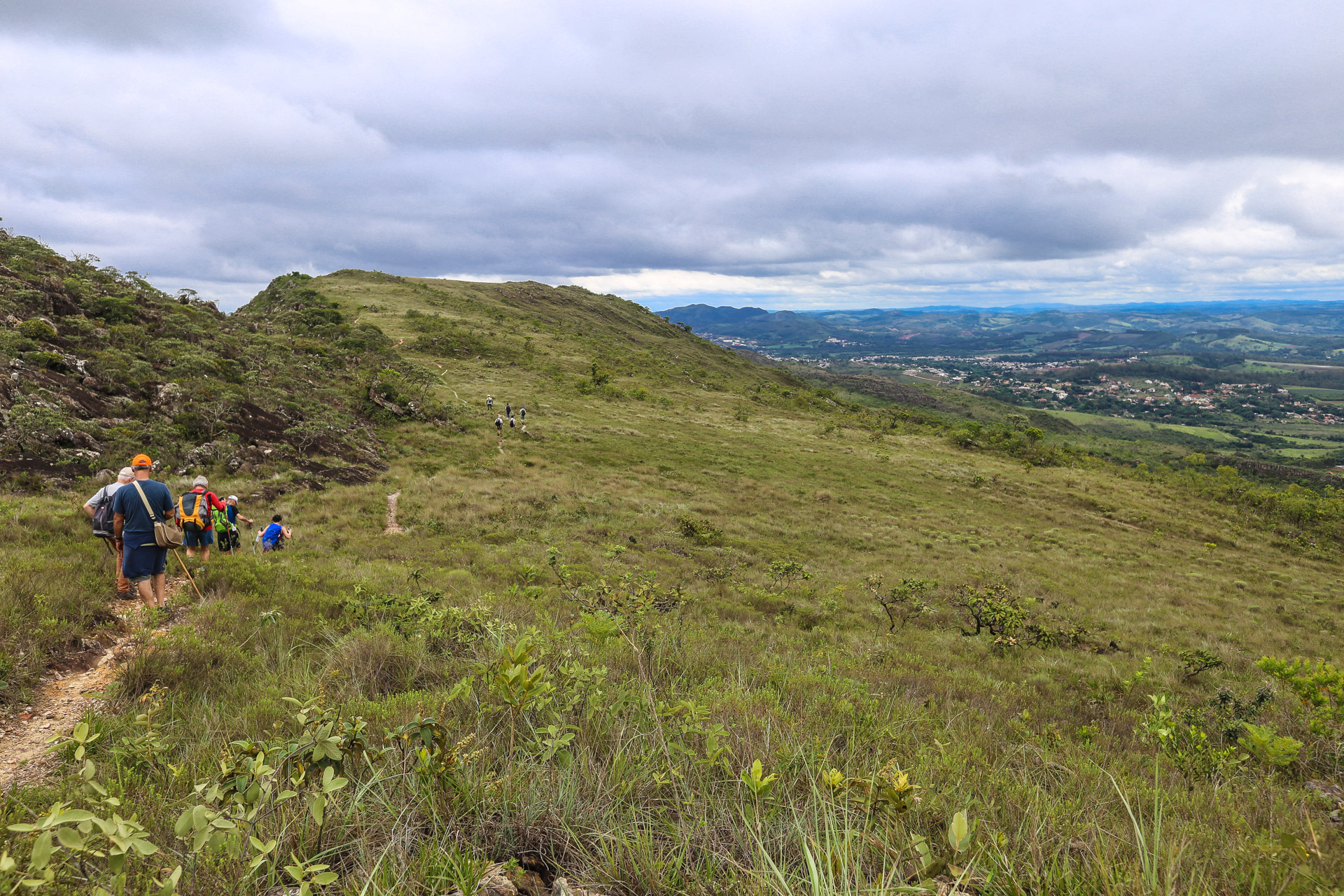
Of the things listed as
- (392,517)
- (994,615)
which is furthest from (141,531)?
(994,615)

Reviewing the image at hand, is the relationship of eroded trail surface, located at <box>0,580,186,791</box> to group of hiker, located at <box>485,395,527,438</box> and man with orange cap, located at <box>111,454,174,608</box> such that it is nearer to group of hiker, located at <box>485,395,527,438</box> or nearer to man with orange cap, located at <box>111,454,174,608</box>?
man with orange cap, located at <box>111,454,174,608</box>

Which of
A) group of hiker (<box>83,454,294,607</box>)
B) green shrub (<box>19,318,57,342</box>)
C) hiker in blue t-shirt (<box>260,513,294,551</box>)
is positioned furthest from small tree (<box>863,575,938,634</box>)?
green shrub (<box>19,318,57,342</box>)

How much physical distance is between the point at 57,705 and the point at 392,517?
39.6 ft

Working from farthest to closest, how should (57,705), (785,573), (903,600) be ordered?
(785,573)
(903,600)
(57,705)

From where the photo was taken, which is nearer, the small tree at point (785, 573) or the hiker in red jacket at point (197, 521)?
the hiker in red jacket at point (197, 521)

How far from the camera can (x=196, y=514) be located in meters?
9.68

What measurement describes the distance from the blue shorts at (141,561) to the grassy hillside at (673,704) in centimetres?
51

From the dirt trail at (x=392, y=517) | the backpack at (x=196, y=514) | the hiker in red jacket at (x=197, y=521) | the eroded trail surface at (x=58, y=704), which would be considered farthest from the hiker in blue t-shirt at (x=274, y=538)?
the eroded trail surface at (x=58, y=704)

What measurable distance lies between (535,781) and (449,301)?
9062cm

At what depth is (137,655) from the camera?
16.2ft

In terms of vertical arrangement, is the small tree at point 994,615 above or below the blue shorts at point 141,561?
below

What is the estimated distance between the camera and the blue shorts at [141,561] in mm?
7320

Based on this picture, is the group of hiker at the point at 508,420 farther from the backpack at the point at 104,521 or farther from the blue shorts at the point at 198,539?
the backpack at the point at 104,521

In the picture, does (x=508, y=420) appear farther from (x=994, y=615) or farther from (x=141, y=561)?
(x=994, y=615)
